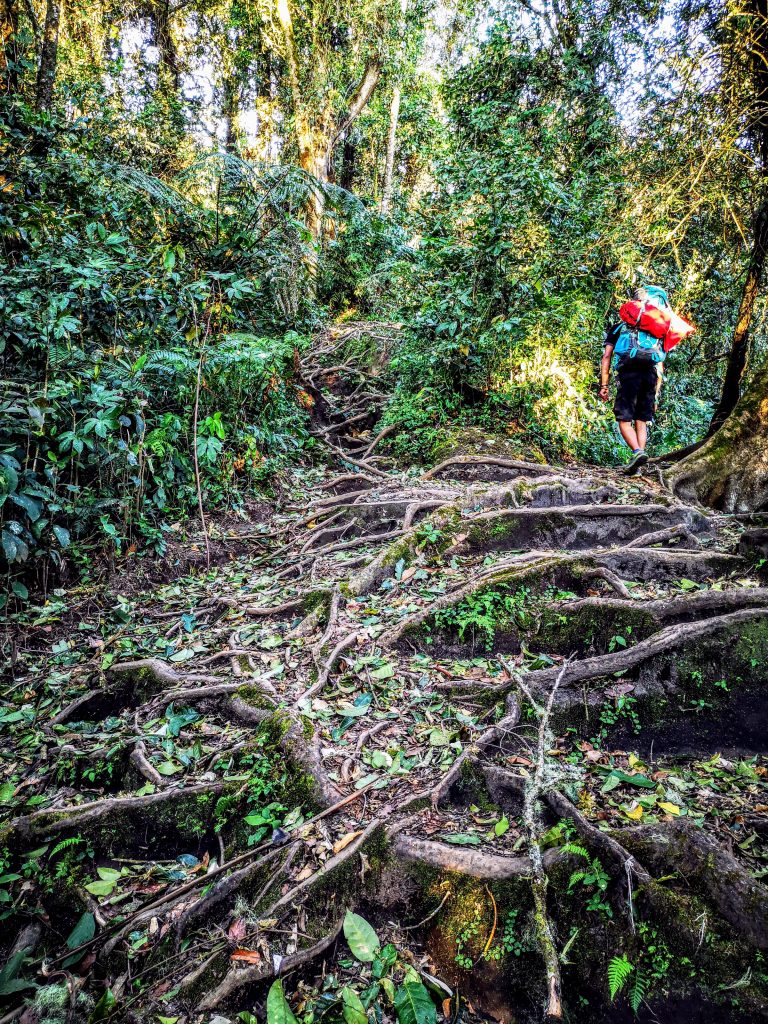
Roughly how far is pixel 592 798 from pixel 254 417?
18.3ft

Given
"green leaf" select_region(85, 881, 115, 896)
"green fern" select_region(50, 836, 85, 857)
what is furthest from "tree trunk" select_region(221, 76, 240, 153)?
"green leaf" select_region(85, 881, 115, 896)

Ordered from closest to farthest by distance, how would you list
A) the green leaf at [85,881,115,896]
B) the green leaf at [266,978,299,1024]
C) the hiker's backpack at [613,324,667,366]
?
1. the green leaf at [266,978,299,1024]
2. the green leaf at [85,881,115,896]
3. the hiker's backpack at [613,324,667,366]

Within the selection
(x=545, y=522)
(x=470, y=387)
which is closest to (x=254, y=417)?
(x=470, y=387)

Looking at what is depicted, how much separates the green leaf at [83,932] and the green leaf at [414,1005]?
4.12 feet

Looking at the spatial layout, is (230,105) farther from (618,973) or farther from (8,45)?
(618,973)

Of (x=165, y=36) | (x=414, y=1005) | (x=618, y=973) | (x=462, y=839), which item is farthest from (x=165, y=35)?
(x=618, y=973)

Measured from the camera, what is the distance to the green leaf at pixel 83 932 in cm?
209

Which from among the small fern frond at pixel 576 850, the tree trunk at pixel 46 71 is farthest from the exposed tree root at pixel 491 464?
the tree trunk at pixel 46 71

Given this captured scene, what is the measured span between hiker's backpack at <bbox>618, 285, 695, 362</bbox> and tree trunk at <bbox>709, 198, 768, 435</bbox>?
114 cm

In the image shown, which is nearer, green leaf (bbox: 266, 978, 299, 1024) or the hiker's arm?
green leaf (bbox: 266, 978, 299, 1024)

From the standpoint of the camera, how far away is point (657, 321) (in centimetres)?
547

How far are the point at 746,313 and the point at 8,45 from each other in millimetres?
7672

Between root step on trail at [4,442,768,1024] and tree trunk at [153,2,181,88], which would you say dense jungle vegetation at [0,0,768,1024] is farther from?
tree trunk at [153,2,181,88]

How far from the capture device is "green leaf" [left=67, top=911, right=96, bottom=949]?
209cm
